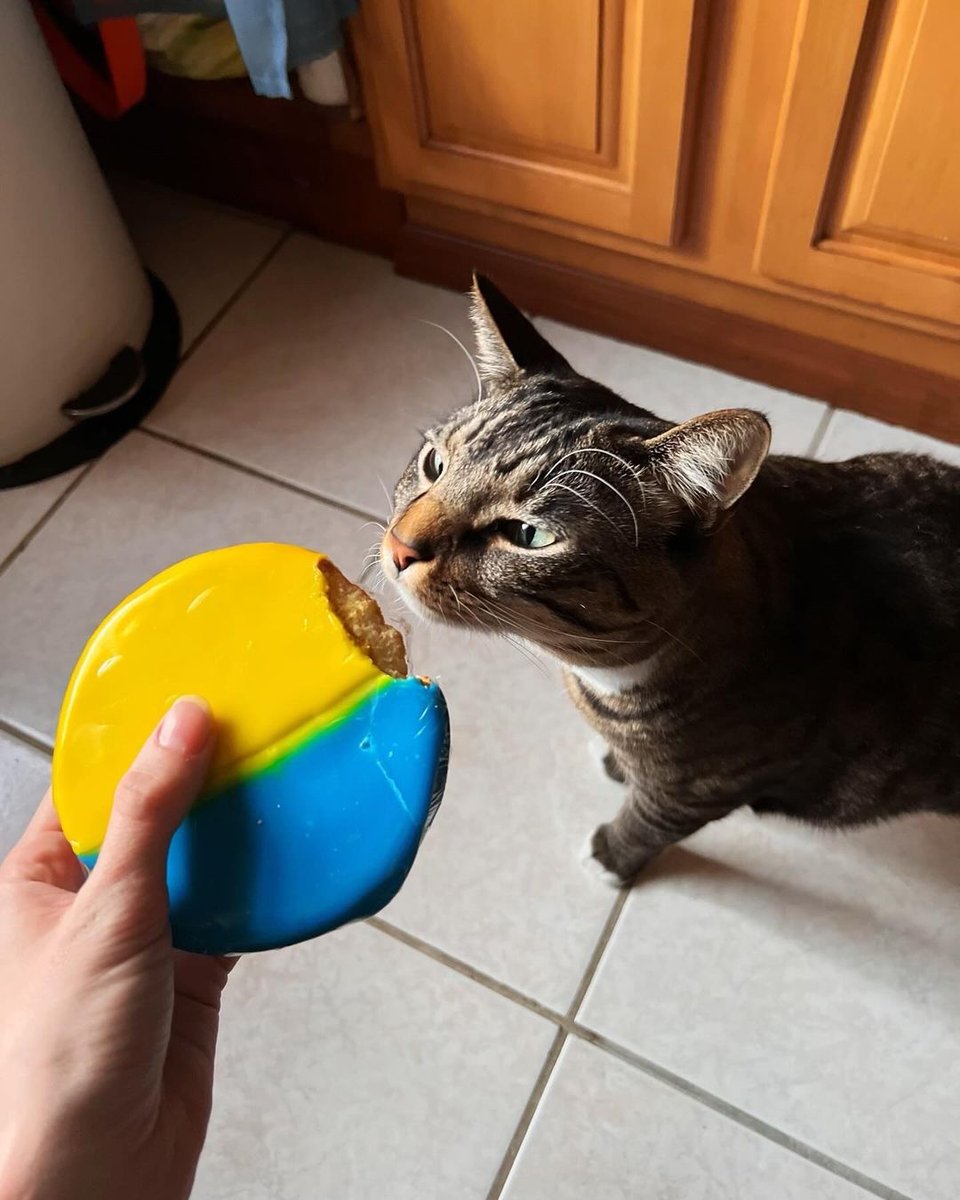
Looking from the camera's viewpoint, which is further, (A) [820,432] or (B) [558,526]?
(A) [820,432]

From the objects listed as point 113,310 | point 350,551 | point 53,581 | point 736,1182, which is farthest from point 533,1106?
point 113,310

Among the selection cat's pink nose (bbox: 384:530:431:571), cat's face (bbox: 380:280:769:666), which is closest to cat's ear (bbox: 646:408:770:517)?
cat's face (bbox: 380:280:769:666)

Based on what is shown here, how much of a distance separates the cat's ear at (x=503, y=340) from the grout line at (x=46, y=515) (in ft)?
2.84

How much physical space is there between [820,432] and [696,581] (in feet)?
2.65

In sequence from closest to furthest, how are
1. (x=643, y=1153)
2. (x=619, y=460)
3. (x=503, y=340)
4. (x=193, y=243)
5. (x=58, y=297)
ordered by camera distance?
(x=619, y=460) → (x=503, y=340) → (x=643, y=1153) → (x=58, y=297) → (x=193, y=243)

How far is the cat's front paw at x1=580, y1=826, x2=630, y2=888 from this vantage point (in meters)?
1.23

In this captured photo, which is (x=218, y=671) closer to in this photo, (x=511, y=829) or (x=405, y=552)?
(x=405, y=552)

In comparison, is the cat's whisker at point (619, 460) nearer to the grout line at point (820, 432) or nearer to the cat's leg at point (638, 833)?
the cat's leg at point (638, 833)

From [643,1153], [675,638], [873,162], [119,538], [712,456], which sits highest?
[712,456]

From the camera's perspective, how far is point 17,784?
4.44ft

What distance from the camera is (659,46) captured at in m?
1.18

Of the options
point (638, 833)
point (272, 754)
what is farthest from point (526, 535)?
point (638, 833)

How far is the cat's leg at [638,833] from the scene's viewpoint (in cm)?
108

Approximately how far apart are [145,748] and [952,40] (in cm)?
104
